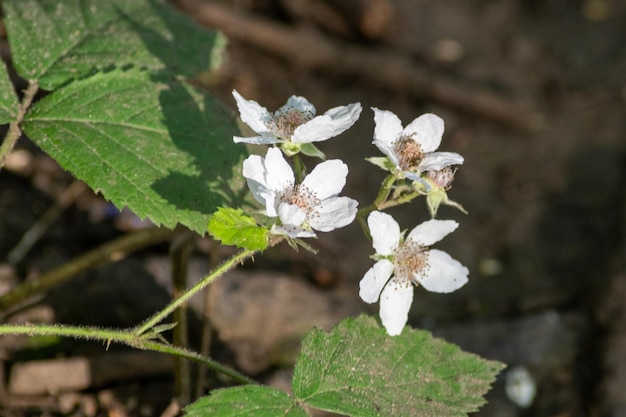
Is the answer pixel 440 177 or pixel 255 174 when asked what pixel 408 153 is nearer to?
pixel 440 177

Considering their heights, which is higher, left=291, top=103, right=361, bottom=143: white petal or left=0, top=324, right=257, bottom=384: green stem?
left=291, top=103, right=361, bottom=143: white petal

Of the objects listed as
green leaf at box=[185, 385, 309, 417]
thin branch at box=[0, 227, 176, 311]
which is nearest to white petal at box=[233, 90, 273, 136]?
green leaf at box=[185, 385, 309, 417]

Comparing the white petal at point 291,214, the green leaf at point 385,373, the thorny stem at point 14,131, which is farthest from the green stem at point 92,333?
the thorny stem at point 14,131

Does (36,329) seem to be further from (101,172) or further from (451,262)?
(451,262)

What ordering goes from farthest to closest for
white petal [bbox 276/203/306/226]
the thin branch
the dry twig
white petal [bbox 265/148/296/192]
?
the dry twig < the thin branch < white petal [bbox 265/148/296/192] < white petal [bbox 276/203/306/226]

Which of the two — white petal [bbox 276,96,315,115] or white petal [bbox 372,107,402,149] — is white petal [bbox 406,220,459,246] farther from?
white petal [bbox 276,96,315,115]

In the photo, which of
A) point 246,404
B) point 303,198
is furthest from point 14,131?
point 246,404

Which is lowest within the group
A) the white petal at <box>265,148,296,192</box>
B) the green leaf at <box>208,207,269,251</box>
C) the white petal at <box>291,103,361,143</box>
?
the green leaf at <box>208,207,269,251</box>

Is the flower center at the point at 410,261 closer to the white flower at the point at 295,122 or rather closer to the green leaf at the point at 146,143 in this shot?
the white flower at the point at 295,122
